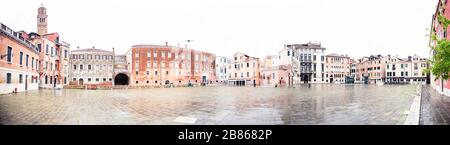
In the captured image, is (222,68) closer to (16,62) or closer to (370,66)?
(16,62)

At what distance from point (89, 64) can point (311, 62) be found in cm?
651

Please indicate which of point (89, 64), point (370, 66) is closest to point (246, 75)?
point (89, 64)

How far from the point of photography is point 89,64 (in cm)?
604

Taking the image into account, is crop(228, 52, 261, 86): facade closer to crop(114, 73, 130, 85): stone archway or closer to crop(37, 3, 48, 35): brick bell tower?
crop(114, 73, 130, 85): stone archway

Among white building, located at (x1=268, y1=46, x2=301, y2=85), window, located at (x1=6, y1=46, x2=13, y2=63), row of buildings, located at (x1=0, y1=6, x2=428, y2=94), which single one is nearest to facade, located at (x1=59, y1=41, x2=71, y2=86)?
row of buildings, located at (x1=0, y1=6, x2=428, y2=94)

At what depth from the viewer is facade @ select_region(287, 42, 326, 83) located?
697cm

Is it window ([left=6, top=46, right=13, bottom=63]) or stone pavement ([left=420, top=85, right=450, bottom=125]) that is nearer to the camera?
stone pavement ([left=420, top=85, right=450, bottom=125])

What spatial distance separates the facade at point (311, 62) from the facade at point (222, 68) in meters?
1.93

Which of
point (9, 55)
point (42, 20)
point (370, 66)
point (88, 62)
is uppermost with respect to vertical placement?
point (42, 20)

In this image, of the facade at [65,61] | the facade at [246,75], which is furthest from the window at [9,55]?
the facade at [246,75]

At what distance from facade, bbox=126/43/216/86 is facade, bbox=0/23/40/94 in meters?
2.17

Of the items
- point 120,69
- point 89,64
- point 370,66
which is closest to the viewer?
point 89,64

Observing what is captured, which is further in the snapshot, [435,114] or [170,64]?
[170,64]
